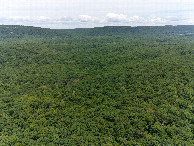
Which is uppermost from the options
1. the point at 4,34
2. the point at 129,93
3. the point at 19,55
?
the point at 4,34

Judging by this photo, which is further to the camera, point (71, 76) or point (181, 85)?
point (71, 76)

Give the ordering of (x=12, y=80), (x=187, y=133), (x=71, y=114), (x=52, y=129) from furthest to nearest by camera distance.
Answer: (x=12, y=80) < (x=71, y=114) < (x=52, y=129) < (x=187, y=133)

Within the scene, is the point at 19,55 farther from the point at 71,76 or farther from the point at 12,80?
the point at 71,76

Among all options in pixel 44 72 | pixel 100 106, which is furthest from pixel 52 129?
pixel 44 72

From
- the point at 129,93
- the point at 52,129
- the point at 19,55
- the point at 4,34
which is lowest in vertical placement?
the point at 52,129

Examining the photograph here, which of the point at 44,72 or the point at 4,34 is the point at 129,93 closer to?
the point at 44,72

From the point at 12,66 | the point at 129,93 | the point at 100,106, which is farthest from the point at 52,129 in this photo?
the point at 12,66

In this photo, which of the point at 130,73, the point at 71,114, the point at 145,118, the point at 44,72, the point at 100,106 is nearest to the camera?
the point at 145,118

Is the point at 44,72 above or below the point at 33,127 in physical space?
above

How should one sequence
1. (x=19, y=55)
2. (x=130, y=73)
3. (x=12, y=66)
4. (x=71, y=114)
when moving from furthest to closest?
(x=19, y=55), (x=12, y=66), (x=130, y=73), (x=71, y=114)
